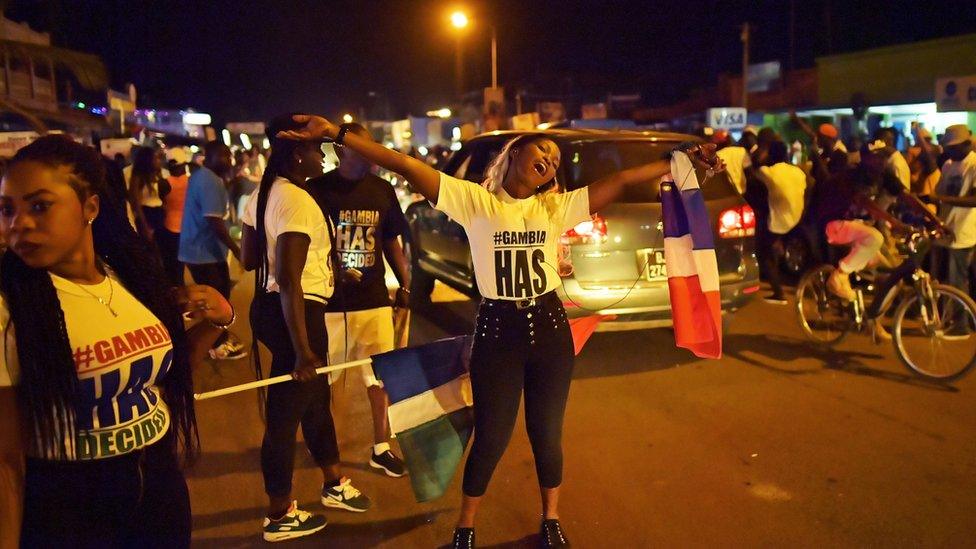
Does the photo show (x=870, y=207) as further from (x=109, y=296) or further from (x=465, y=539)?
(x=109, y=296)

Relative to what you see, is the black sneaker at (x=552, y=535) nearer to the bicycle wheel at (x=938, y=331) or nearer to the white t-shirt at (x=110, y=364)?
the white t-shirt at (x=110, y=364)

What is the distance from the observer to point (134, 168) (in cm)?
860

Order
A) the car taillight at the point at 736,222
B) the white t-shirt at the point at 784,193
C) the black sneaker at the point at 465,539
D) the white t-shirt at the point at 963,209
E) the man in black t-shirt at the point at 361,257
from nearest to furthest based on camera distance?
the black sneaker at the point at 465,539
the man in black t-shirt at the point at 361,257
the car taillight at the point at 736,222
the white t-shirt at the point at 963,209
the white t-shirt at the point at 784,193

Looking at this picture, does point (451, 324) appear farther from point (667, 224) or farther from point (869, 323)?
point (667, 224)

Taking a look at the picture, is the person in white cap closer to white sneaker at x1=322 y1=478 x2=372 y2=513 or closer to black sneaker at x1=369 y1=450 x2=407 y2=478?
black sneaker at x1=369 y1=450 x2=407 y2=478

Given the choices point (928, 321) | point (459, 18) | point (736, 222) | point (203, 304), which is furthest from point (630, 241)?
point (459, 18)

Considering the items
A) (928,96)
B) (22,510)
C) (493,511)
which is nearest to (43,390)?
(22,510)

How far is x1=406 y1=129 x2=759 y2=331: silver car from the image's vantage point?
5867 mm

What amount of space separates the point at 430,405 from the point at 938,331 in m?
4.34

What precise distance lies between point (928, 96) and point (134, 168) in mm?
20862

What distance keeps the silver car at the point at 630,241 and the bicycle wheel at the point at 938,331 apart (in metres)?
1.14

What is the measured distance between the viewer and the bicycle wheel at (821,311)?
676 centimetres

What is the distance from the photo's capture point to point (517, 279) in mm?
3316

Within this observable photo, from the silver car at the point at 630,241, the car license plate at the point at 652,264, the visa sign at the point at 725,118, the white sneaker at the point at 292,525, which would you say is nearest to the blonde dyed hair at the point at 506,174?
the white sneaker at the point at 292,525
